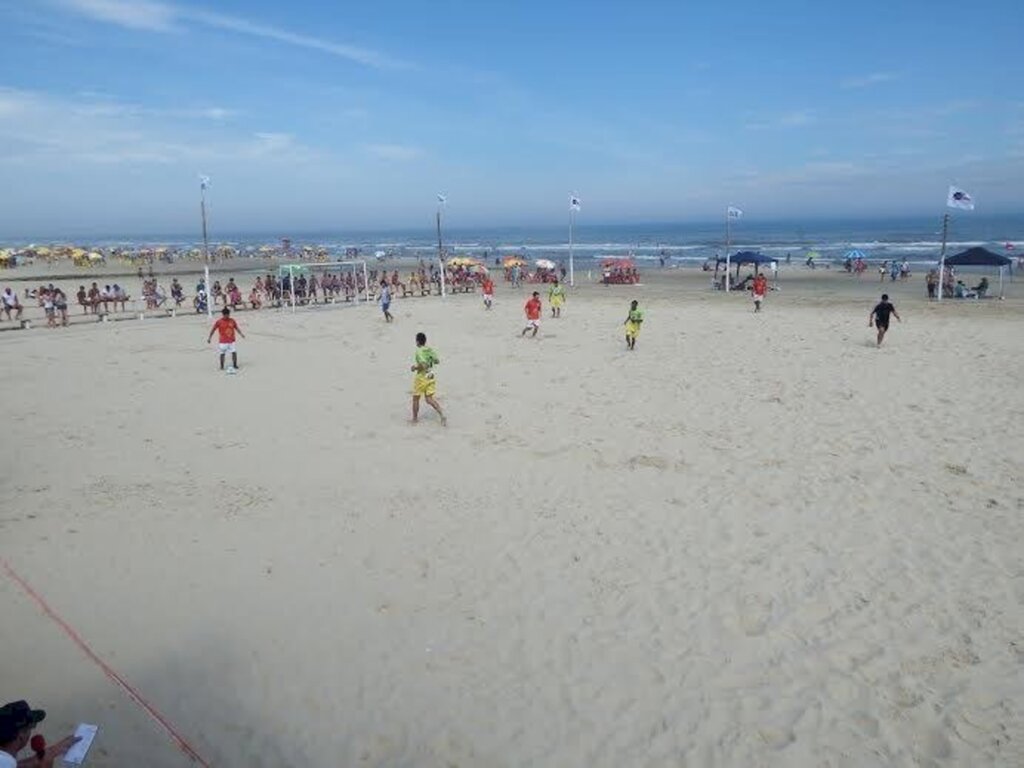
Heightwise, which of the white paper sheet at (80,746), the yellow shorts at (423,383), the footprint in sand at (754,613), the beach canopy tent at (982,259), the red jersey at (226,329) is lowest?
the footprint in sand at (754,613)

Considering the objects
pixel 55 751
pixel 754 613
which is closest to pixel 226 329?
pixel 55 751

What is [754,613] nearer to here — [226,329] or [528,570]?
[528,570]

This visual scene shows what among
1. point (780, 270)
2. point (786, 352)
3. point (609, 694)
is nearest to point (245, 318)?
point (786, 352)

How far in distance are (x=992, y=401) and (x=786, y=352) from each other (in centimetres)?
515

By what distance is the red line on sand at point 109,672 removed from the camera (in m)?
4.33

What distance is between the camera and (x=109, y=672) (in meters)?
4.98

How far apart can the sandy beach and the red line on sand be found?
4 cm

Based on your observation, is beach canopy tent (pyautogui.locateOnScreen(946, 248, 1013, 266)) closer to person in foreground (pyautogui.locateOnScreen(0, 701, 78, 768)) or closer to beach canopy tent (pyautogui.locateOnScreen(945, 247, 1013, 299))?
beach canopy tent (pyautogui.locateOnScreen(945, 247, 1013, 299))

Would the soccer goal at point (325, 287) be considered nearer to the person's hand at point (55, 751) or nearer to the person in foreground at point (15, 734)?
the person's hand at point (55, 751)

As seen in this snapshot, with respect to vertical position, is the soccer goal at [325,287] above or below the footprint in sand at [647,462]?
above

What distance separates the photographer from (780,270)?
4631 cm

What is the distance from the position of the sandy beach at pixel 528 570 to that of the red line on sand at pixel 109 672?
42 mm

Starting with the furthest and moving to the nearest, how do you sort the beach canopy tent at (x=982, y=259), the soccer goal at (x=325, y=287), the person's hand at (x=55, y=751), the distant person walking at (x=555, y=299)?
1. the soccer goal at (x=325, y=287)
2. the beach canopy tent at (x=982, y=259)
3. the distant person walking at (x=555, y=299)
4. the person's hand at (x=55, y=751)

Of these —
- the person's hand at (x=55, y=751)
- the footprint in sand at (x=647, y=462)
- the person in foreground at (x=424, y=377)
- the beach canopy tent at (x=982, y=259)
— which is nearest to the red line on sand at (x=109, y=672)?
the person's hand at (x=55, y=751)
